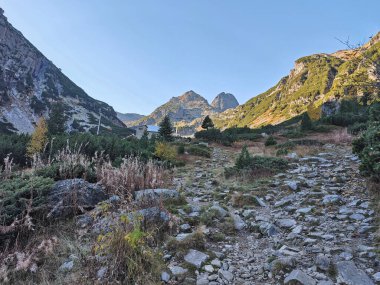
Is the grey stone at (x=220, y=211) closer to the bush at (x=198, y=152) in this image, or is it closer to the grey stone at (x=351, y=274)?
the grey stone at (x=351, y=274)

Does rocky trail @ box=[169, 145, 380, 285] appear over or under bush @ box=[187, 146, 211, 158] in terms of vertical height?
under

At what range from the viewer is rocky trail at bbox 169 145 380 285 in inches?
128

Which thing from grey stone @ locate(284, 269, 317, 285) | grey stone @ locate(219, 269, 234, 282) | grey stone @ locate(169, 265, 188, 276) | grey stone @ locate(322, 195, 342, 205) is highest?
grey stone @ locate(322, 195, 342, 205)

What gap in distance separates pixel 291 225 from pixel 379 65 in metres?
4.05

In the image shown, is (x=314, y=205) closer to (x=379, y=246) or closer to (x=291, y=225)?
(x=291, y=225)

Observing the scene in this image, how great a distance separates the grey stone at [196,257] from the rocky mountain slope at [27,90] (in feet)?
190

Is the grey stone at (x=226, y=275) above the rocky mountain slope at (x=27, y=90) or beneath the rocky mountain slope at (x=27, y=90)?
beneath

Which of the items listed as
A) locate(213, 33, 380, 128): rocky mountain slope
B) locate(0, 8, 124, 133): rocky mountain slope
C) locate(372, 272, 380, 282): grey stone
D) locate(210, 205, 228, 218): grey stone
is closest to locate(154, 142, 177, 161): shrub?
locate(210, 205, 228, 218): grey stone

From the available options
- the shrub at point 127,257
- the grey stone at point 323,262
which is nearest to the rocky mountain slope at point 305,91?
the grey stone at point 323,262

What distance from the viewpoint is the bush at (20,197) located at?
14.0 feet

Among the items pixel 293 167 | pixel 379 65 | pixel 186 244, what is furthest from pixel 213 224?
pixel 293 167

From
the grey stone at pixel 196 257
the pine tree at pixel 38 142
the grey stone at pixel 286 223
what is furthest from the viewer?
the pine tree at pixel 38 142

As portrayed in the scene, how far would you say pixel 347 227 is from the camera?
4.40m

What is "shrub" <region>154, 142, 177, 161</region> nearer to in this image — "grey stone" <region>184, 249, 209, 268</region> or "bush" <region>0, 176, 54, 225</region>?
"bush" <region>0, 176, 54, 225</region>
